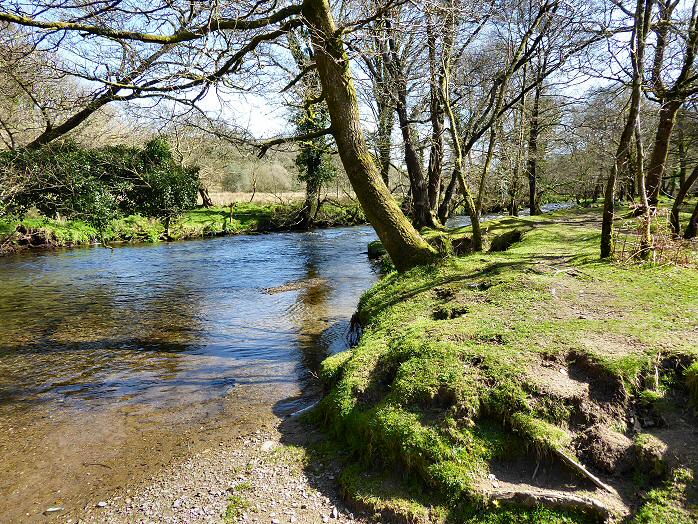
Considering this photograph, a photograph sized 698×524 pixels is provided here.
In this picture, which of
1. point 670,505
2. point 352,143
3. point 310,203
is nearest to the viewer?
point 670,505

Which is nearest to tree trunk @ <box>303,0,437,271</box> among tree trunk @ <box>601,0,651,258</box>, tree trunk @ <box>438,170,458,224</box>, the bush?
tree trunk @ <box>601,0,651,258</box>

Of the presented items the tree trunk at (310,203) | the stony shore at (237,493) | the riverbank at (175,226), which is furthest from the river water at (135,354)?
the tree trunk at (310,203)

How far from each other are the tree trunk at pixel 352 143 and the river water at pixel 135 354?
1.89 m

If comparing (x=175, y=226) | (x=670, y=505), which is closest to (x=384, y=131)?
(x=670, y=505)

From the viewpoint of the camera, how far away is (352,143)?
6555 mm

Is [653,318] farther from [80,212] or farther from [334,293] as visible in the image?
[80,212]

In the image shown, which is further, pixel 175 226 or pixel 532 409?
pixel 175 226

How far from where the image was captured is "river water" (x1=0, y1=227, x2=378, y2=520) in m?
4.26

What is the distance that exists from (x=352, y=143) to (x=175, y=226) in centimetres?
2187

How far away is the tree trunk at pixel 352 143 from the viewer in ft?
20.1

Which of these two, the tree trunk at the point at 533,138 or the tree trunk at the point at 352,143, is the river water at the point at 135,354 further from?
the tree trunk at the point at 533,138

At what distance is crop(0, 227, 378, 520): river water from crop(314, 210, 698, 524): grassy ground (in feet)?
5.50

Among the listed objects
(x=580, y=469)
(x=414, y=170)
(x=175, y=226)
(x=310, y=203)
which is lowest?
(x=580, y=469)

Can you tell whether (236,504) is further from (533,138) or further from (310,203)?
(310,203)
